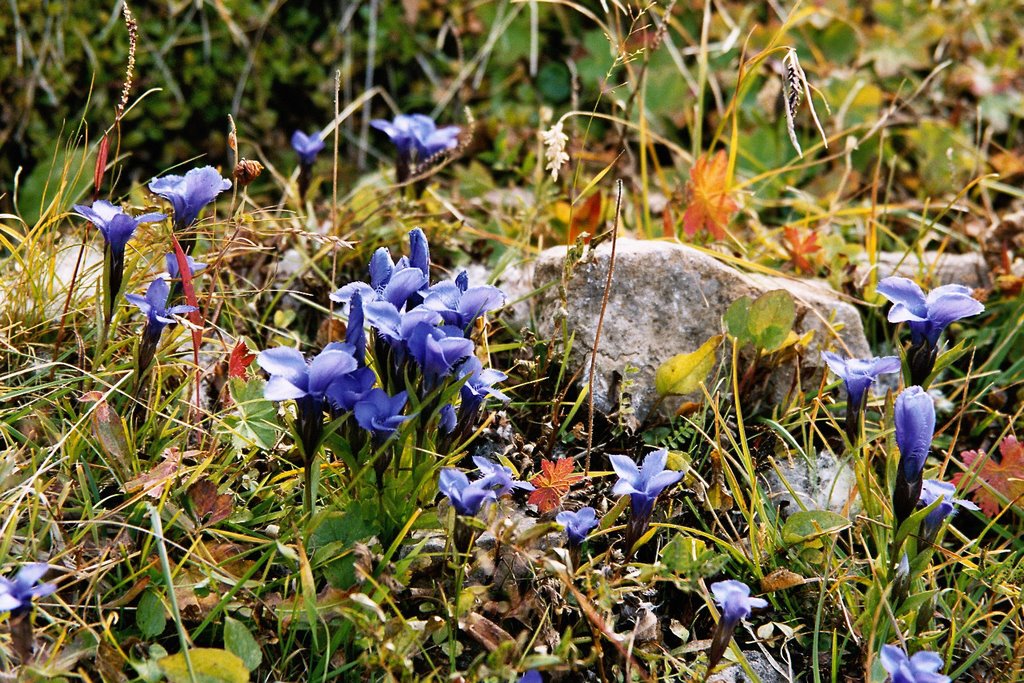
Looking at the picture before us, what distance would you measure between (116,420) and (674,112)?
236 cm

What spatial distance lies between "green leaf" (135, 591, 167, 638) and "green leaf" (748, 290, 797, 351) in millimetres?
1342

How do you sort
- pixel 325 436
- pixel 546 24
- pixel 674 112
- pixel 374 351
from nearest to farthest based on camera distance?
pixel 325 436 → pixel 374 351 → pixel 674 112 → pixel 546 24

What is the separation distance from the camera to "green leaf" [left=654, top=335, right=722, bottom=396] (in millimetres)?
2104

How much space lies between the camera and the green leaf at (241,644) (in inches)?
61.1

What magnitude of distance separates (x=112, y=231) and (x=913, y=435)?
4.71 ft

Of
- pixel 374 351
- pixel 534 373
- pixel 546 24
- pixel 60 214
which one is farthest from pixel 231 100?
pixel 374 351

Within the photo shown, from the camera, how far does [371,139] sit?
143 inches

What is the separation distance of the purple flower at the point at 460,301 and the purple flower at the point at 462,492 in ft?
0.86

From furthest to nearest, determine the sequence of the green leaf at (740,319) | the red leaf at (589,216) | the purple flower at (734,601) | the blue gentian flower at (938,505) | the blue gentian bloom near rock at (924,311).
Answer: the red leaf at (589,216) < the green leaf at (740,319) < the blue gentian bloom near rock at (924,311) < the blue gentian flower at (938,505) < the purple flower at (734,601)

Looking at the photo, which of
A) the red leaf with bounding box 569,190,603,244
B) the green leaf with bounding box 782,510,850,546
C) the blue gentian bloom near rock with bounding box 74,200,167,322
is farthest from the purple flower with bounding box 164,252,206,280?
the green leaf with bounding box 782,510,850,546

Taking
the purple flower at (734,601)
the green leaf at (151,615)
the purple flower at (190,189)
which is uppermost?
the purple flower at (190,189)

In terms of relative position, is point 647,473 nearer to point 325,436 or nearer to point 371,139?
point 325,436

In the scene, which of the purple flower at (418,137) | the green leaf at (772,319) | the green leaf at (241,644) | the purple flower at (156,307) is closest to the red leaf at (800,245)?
the green leaf at (772,319)

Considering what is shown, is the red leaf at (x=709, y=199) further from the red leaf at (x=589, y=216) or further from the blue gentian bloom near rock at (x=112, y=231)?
the blue gentian bloom near rock at (x=112, y=231)
